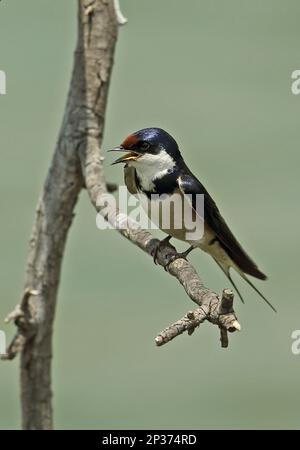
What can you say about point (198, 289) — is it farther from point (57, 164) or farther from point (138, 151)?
point (138, 151)

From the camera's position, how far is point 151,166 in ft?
6.37

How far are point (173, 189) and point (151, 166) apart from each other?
0.27 feet

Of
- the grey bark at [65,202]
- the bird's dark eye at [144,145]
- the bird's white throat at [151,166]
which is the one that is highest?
the bird's dark eye at [144,145]

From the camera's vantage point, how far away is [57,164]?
58.8 inches

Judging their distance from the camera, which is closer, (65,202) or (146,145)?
(65,202)

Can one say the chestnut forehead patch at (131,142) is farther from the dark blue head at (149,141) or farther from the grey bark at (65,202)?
the grey bark at (65,202)

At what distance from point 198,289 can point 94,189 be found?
301 mm

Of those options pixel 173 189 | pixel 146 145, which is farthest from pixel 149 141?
pixel 173 189

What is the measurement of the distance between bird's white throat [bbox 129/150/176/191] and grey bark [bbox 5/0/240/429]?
15.6 inches

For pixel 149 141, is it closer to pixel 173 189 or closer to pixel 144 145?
pixel 144 145

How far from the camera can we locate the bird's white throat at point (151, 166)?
6.30ft

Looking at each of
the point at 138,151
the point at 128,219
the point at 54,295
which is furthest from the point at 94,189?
the point at 138,151

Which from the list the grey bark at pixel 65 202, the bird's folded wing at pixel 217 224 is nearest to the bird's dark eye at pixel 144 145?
the bird's folded wing at pixel 217 224

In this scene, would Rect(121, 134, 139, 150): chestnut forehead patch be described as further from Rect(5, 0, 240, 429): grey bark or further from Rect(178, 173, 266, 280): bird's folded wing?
Rect(5, 0, 240, 429): grey bark
